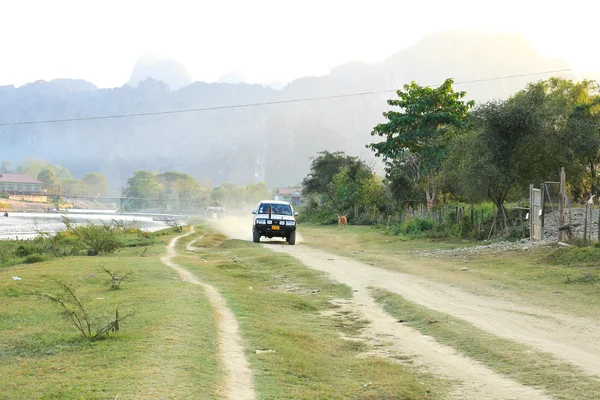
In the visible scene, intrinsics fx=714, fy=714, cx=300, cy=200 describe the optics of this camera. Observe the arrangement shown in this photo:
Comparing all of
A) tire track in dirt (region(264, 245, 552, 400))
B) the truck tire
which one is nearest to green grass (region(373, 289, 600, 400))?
tire track in dirt (region(264, 245, 552, 400))

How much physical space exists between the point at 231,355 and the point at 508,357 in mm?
3808

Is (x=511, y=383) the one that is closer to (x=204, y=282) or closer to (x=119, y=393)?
(x=119, y=393)

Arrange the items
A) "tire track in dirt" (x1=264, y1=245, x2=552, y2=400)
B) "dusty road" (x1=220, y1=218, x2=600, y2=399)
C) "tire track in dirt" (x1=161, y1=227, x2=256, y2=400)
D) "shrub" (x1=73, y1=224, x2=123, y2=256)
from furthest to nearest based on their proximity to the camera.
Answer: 1. "shrub" (x1=73, y1=224, x2=123, y2=256)
2. "dusty road" (x1=220, y1=218, x2=600, y2=399)
3. "tire track in dirt" (x1=264, y1=245, x2=552, y2=400)
4. "tire track in dirt" (x1=161, y1=227, x2=256, y2=400)

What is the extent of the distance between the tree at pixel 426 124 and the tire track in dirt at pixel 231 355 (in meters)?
29.0

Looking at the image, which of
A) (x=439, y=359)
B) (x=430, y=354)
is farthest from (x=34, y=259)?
(x=439, y=359)

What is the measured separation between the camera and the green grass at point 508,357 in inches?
323

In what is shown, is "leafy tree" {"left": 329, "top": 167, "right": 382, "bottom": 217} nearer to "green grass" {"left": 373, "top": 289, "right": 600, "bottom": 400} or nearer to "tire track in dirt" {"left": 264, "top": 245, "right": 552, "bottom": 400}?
"tire track in dirt" {"left": 264, "top": 245, "right": 552, "bottom": 400}

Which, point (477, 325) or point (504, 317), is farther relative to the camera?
point (504, 317)

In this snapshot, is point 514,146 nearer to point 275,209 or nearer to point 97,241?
point 275,209

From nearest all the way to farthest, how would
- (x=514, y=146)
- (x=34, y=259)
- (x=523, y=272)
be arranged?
(x=523, y=272) → (x=34, y=259) → (x=514, y=146)

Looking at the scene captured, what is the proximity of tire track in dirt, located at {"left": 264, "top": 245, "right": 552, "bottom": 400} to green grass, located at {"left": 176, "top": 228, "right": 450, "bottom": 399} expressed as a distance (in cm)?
28

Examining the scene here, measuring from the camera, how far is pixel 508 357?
32.3ft

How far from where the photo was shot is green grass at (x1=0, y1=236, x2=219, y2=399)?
752 centimetres

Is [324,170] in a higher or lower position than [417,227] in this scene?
higher
